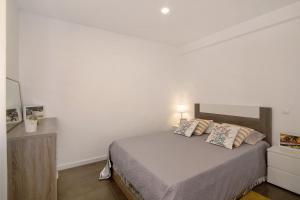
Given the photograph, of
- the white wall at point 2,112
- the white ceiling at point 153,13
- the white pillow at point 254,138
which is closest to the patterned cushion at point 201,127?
the white pillow at point 254,138

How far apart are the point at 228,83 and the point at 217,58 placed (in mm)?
602

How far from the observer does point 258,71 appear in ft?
8.73

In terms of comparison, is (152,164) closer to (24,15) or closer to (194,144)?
(194,144)

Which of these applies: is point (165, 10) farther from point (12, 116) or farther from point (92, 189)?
point (92, 189)

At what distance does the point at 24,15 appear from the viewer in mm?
2375

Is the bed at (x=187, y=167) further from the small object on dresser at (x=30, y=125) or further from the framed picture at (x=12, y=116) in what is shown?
the framed picture at (x=12, y=116)

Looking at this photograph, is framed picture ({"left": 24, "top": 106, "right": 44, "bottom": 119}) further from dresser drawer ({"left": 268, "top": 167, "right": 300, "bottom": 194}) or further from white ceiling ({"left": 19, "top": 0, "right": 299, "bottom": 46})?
dresser drawer ({"left": 268, "top": 167, "right": 300, "bottom": 194})

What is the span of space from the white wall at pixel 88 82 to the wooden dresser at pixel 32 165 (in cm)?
126

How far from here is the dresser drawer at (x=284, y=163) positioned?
1997mm

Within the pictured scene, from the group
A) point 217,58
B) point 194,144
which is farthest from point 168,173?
point 217,58

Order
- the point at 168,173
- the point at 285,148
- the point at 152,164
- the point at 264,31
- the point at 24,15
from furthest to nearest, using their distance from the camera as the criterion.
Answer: the point at 264,31 < the point at 24,15 < the point at 285,148 < the point at 152,164 < the point at 168,173

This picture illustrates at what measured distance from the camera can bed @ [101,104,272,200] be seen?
4.70ft

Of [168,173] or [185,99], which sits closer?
[168,173]

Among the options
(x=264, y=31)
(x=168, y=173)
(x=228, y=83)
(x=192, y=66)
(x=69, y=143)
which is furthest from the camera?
(x=192, y=66)
